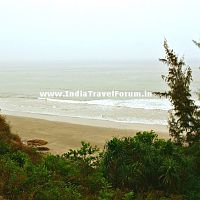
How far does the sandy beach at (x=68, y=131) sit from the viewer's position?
870 inches

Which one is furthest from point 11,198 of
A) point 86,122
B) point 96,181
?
point 86,122

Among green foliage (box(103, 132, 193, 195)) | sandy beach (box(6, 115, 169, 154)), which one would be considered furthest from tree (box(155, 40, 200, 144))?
sandy beach (box(6, 115, 169, 154))

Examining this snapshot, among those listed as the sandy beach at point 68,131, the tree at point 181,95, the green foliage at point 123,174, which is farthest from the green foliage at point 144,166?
the sandy beach at point 68,131

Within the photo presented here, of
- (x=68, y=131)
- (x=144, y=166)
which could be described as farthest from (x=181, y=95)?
(x=68, y=131)

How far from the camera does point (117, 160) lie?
32.8 ft

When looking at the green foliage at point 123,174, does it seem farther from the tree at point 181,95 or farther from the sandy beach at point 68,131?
the sandy beach at point 68,131

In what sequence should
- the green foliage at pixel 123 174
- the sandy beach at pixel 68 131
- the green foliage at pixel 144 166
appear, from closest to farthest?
1. the green foliage at pixel 123 174
2. the green foliage at pixel 144 166
3. the sandy beach at pixel 68 131

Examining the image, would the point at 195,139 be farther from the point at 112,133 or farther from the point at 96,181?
the point at 112,133

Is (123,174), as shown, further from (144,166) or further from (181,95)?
(181,95)

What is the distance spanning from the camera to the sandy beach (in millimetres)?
22094

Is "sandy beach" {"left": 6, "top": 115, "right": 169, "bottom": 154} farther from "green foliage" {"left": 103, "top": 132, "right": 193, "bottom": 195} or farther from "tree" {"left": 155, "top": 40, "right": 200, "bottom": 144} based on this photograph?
"green foliage" {"left": 103, "top": 132, "right": 193, "bottom": 195}

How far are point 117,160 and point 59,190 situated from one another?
2399 mm

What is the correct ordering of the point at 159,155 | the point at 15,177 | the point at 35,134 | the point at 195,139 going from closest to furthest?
the point at 15,177 → the point at 159,155 → the point at 195,139 → the point at 35,134

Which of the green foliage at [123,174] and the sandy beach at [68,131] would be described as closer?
the green foliage at [123,174]
